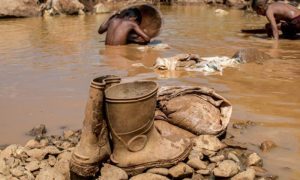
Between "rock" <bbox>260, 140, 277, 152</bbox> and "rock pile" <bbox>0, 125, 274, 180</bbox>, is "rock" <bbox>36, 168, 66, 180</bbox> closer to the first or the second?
"rock pile" <bbox>0, 125, 274, 180</bbox>

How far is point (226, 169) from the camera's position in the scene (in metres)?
2.77

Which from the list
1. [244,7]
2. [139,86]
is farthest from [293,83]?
[244,7]

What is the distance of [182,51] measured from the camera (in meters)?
7.40

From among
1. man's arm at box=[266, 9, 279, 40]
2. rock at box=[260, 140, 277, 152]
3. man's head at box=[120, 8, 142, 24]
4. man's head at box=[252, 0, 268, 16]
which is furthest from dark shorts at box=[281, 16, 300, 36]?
rock at box=[260, 140, 277, 152]

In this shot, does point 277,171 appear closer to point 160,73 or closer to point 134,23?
point 160,73

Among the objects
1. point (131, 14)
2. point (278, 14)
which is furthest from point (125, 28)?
point (278, 14)

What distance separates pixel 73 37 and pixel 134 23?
7.37 ft

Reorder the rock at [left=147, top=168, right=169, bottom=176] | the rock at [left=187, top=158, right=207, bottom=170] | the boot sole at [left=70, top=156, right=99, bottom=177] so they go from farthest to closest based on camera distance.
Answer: the rock at [left=187, top=158, right=207, bottom=170], the rock at [left=147, top=168, right=169, bottom=176], the boot sole at [left=70, top=156, right=99, bottom=177]

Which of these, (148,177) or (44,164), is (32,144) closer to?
(44,164)

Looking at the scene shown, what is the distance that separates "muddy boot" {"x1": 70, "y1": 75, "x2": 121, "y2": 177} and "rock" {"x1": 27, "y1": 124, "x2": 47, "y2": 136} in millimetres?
1049

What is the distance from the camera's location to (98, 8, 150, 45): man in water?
308 inches

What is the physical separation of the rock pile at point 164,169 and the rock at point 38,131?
1.03 feet

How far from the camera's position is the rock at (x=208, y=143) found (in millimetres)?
3145

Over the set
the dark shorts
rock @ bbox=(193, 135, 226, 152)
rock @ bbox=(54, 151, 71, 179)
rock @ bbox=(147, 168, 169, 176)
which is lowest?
rock @ bbox=(54, 151, 71, 179)
